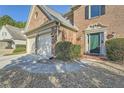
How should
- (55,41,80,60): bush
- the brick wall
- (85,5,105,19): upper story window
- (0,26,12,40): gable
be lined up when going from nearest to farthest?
(55,41,80,60): bush < the brick wall < (85,5,105,19): upper story window < (0,26,12,40): gable

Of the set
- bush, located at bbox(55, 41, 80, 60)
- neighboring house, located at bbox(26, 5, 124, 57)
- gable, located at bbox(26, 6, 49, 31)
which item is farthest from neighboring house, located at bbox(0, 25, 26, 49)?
bush, located at bbox(55, 41, 80, 60)

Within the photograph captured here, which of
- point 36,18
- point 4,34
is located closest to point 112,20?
point 36,18

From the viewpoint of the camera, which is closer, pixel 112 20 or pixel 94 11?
pixel 112 20

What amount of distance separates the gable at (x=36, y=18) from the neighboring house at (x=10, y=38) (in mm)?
13544

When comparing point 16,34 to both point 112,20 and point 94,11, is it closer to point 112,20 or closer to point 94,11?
point 94,11

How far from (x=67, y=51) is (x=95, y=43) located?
325cm

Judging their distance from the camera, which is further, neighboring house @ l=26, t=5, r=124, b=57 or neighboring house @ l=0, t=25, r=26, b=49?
neighboring house @ l=0, t=25, r=26, b=49

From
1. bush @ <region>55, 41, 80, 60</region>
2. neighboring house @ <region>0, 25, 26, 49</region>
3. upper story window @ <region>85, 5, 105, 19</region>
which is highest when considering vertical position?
upper story window @ <region>85, 5, 105, 19</region>

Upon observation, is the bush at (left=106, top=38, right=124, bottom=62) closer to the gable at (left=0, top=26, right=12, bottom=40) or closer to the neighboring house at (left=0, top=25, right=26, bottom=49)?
the neighboring house at (left=0, top=25, right=26, bottom=49)

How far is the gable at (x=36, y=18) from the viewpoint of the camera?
1452 centimetres

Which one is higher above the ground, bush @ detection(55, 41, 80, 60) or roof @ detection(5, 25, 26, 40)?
roof @ detection(5, 25, 26, 40)

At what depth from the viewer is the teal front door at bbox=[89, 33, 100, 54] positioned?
12.6m

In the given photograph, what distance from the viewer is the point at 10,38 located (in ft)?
104
